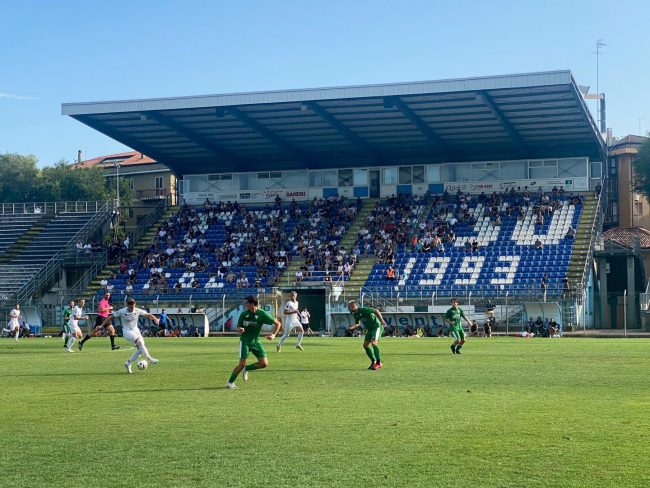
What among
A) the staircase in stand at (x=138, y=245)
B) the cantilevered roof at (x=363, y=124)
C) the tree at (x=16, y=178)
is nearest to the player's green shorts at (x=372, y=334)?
the cantilevered roof at (x=363, y=124)

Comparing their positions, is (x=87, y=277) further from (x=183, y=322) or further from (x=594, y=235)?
(x=594, y=235)

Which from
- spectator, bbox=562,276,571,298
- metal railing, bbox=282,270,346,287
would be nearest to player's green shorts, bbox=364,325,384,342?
spectator, bbox=562,276,571,298

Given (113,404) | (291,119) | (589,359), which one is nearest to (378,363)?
(589,359)

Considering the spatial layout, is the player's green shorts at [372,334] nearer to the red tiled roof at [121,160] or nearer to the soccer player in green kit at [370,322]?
the soccer player in green kit at [370,322]

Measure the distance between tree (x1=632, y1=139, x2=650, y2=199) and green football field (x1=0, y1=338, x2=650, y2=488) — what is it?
57183 mm

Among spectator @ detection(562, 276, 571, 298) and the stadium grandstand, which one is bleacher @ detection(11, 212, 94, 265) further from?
spectator @ detection(562, 276, 571, 298)

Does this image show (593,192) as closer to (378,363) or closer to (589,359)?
(589,359)

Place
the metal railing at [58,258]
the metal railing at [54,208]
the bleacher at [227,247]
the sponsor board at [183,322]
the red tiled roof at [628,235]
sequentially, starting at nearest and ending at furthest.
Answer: the sponsor board at [183,322] → the bleacher at [227,247] → the metal railing at [58,258] → the red tiled roof at [628,235] → the metal railing at [54,208]

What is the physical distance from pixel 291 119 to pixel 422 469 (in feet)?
180

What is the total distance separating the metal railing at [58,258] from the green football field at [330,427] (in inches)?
1629

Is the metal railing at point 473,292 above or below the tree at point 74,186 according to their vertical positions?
below

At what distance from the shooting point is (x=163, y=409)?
16.5m

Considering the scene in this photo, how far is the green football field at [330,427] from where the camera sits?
10.9 meters

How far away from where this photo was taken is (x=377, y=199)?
234 ft
